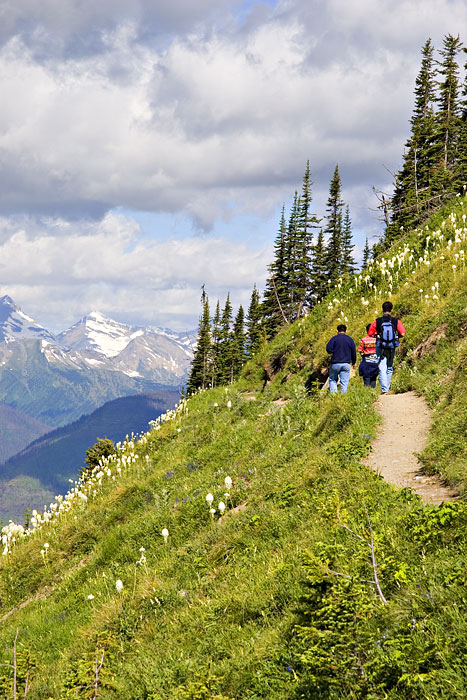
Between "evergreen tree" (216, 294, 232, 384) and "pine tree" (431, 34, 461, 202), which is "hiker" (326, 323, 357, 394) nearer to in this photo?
"pine tree" (431, 34, 461, 202)

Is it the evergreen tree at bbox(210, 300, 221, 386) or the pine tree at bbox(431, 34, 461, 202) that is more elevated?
the pine tree at bbox(431, 34, 461, 202)

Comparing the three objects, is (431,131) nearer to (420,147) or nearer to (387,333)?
(420,147)

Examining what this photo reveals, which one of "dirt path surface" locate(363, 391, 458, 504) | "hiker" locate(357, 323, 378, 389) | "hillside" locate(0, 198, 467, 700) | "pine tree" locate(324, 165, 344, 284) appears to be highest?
"pine tree" locate(324, 165, 344, 284)

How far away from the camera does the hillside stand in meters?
3.47

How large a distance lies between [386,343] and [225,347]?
63936mm

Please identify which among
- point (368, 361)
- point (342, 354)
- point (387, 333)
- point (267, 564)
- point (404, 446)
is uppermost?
point (387, 333)

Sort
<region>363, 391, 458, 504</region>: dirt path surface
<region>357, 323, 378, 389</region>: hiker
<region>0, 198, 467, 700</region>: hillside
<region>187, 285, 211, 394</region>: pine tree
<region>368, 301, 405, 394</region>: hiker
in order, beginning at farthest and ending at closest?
<region>187, 285, 211, 394</region>: pine tree → <region>357, 323, 378, 389</region>: hiker → <region>368, 301, 405, 394</region>: hiker → <region>363, 391, 458, 504</region>: dirt path surface → <region>0, 198, 467, 700</region>: hillside

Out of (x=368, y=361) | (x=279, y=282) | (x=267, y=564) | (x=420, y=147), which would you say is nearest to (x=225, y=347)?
(x=279, y=282)

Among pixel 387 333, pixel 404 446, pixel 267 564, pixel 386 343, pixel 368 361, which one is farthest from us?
pixel 368 361

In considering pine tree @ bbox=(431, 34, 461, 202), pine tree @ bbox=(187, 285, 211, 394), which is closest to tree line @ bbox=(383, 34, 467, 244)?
pine tree @ bbox=(431, 34, 461, 202)

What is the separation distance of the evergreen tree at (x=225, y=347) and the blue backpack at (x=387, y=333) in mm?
60777

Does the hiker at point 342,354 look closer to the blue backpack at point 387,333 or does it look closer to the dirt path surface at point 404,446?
the blue backpack at point 387,333

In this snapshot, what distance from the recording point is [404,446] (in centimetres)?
809

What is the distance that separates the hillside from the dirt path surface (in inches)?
9.2
